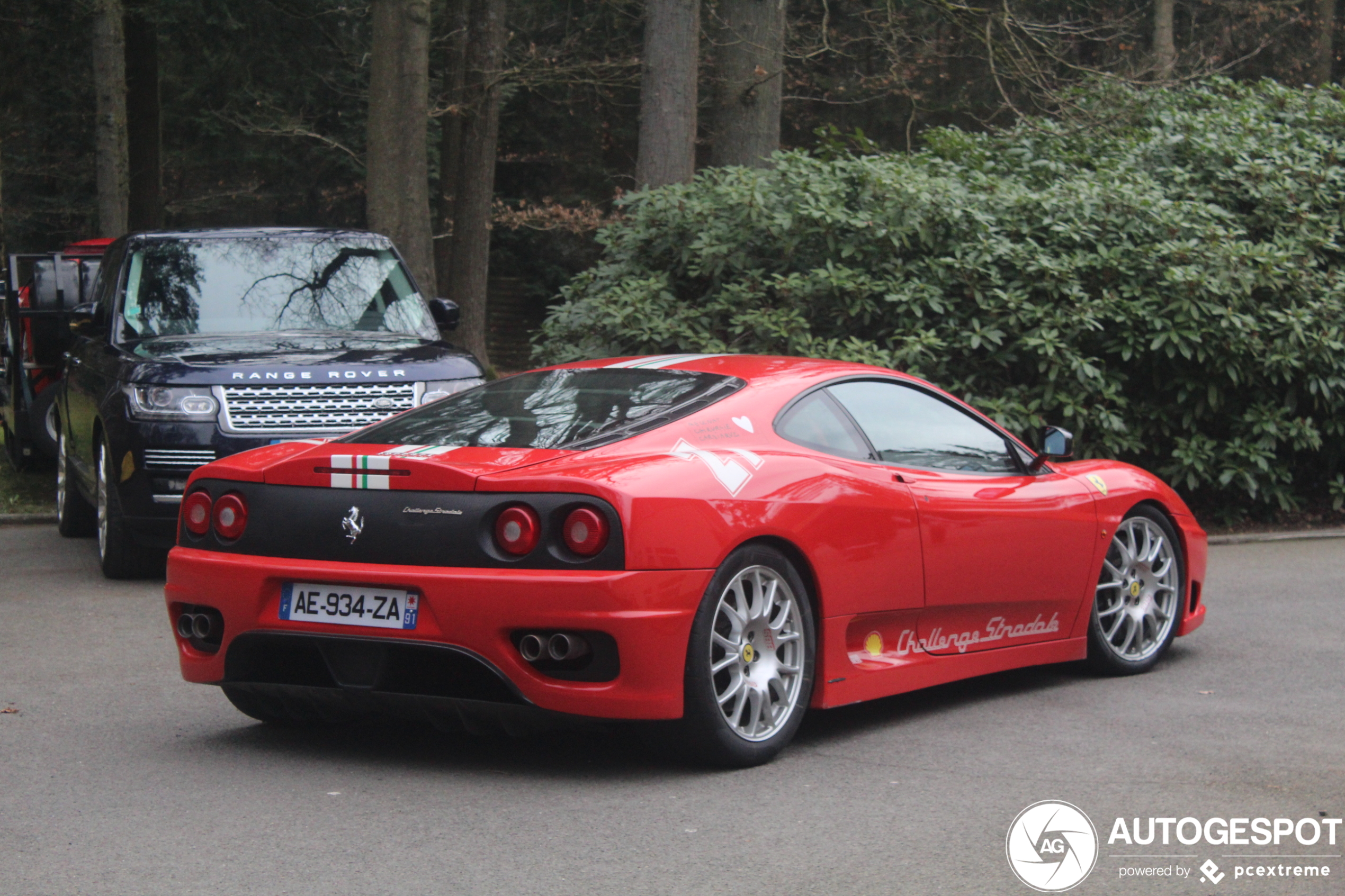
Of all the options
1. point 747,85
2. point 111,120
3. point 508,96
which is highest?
point 508,96

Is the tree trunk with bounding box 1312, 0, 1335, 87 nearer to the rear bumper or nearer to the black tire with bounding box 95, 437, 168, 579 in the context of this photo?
the rear bumper

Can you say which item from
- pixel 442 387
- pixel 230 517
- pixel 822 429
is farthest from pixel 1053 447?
pixel 442 387

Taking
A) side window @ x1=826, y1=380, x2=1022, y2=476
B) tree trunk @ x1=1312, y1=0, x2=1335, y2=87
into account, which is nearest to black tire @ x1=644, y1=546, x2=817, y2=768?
side window @ x1=826, y1=380, x2=1022, y2=476

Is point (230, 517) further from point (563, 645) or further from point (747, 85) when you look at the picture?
point (747, 85)

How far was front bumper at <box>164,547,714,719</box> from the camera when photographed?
4.57 meters

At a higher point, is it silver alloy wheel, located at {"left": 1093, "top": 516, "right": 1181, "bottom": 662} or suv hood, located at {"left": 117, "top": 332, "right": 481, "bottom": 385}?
suv hood, located at {"left": 117, "top": 332, "right": 481, "bottom": 385}

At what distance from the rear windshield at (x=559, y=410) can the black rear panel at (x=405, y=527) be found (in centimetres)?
36

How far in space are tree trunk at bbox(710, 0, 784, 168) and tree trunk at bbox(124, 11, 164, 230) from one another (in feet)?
41.8

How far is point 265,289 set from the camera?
33.5 feet

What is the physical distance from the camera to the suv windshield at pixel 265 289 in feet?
32.8

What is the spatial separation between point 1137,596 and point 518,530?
336 centimetres

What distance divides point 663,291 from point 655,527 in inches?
280

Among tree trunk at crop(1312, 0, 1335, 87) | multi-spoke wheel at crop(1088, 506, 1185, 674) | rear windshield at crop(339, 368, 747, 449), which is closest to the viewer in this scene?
rear windshield at crop(339, 368, 747, 449)

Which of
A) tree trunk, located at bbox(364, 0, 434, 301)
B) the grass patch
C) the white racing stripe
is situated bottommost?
the grass patch
